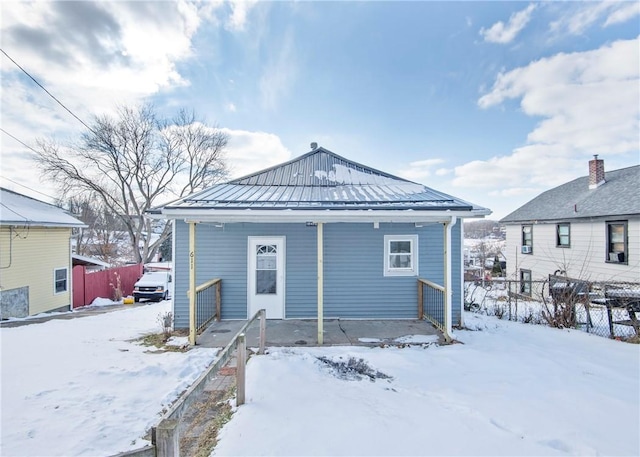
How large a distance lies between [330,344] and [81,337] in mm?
5466

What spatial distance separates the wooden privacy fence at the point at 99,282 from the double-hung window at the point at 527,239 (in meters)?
23.0

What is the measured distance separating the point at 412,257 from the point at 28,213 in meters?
14.2

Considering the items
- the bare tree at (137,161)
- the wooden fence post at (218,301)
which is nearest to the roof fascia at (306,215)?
the wooden fence post at (218,301)

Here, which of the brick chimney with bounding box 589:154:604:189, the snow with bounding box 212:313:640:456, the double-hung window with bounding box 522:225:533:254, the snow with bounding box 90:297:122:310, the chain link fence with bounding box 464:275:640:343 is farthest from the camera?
the double-hung window with bounding box 522:225:533:254

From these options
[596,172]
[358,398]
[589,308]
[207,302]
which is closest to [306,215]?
[358,398]

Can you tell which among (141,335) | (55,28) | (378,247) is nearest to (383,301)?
(378,247)

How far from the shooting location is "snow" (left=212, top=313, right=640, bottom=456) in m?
2.71

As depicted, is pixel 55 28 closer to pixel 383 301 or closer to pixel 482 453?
pixel 383 301

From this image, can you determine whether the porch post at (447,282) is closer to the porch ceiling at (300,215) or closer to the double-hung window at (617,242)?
the porch ceiling at (300,215)

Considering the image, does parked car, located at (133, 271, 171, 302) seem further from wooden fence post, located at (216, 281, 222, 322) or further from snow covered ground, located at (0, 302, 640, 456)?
wooden fence post, located at (216, 281, 222, 322)

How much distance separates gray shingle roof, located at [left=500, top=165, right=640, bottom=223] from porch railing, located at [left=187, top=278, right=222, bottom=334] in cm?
1455

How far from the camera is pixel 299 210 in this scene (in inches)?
215

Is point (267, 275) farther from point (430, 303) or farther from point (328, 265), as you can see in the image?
point (430, 303)

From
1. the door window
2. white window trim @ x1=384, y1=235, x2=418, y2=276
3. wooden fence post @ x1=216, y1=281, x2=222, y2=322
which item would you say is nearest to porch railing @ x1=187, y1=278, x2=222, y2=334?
wooden fence post @ x1=216, y1=281, x2=222, y2=322
